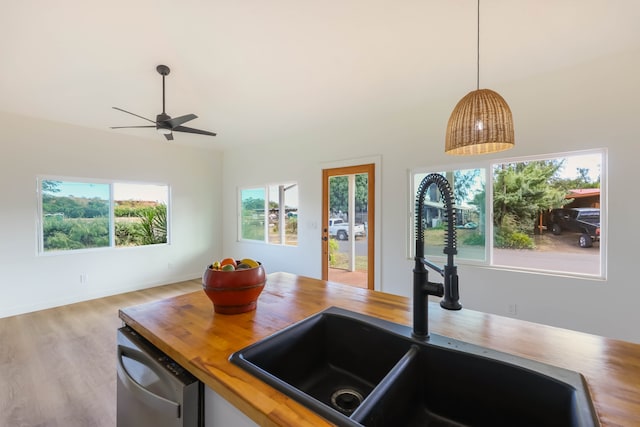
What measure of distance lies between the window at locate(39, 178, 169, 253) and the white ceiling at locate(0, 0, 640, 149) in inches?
49.2

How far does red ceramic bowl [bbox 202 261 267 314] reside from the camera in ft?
3.87

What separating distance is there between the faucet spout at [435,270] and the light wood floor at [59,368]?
7.21ft

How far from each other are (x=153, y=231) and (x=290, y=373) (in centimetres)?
507

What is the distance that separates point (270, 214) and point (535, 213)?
13.1 ft

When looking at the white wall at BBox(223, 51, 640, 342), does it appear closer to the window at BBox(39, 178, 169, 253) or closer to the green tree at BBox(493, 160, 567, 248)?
the green tree at BBox(493, 160, 567, 248)

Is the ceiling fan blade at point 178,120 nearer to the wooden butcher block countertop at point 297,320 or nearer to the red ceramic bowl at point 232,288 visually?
the wooden butcher block countertop at point 297,320

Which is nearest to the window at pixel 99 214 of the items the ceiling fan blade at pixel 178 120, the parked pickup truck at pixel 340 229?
the ceiling fan blade at pixel 178 120

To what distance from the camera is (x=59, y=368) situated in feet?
8.05

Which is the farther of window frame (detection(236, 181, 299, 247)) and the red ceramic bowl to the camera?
window frame (detection(236, 181, 299, 247))

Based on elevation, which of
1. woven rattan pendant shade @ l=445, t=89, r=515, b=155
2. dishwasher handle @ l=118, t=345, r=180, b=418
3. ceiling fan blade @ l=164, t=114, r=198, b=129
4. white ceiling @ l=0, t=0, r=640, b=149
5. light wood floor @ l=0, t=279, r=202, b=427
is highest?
white ceiling @ l=0, t=0, r=640, b=149

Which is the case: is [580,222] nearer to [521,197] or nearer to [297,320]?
[521,197]

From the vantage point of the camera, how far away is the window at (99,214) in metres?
4.03

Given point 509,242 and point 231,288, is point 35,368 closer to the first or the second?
point 231,288

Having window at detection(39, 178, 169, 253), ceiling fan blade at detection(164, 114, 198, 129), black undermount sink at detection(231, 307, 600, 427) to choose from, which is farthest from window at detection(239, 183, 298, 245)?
black undermount sink at detection(231, 307, 600, 427)
